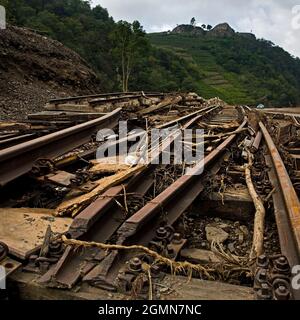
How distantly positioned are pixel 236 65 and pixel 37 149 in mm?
115476

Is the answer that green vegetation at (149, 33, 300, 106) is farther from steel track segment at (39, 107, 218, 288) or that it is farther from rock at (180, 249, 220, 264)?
rock at (180, 249, 220, 264)

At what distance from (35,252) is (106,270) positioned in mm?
496

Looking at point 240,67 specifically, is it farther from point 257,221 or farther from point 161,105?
point 257,221

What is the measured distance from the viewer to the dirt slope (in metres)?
10.8

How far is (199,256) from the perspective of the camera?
8.33ft

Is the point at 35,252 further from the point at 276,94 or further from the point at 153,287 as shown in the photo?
the point at 276,94

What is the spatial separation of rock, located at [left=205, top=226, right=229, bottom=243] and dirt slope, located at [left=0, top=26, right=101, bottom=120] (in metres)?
6.77

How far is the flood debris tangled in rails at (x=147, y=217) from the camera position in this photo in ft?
6.55

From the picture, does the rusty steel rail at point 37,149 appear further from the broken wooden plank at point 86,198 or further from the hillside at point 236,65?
the hillside at point 236,65

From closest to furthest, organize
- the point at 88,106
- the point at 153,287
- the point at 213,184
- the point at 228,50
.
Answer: the point at 153,287 → the point at 213,184 → the point at 88,106 → the point at 228,50

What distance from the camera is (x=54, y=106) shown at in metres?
8.77

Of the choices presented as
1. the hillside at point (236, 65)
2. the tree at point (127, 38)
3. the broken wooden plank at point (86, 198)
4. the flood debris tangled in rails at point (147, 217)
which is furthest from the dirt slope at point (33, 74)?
the hillside at point (236, 65)

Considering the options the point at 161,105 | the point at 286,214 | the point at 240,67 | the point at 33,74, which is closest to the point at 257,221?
the point at 286,214
